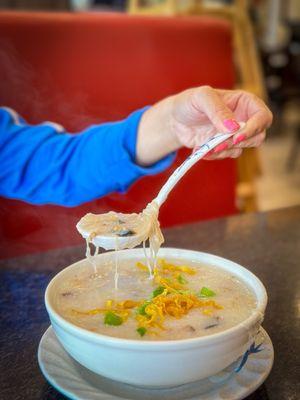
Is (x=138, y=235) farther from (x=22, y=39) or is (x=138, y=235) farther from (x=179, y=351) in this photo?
(x=22, y=39)

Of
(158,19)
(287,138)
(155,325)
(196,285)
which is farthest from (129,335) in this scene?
(287,138)

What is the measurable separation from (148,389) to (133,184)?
3.28ft

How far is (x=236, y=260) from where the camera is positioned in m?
0.95

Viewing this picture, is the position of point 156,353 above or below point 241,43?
above

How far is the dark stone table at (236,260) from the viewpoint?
0.57 m

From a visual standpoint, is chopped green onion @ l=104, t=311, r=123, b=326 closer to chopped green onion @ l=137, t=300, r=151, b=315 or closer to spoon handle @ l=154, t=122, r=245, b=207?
chopped green onion @ l=137, t=300, r=151, b=315

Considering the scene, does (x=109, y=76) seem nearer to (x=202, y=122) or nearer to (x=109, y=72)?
(x=109, y=72)

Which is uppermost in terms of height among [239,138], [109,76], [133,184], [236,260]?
[239,138]

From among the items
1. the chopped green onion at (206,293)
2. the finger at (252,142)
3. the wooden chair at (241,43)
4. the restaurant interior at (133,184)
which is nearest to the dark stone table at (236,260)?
the restaurant interior at (133,184)

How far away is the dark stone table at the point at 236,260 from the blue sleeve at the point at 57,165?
0.78 ft

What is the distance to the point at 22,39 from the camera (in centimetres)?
148

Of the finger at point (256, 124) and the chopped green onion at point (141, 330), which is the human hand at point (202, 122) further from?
the chopped green onion at point (141, 330)

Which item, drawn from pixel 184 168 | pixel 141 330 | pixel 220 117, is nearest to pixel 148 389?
pixel 141 330

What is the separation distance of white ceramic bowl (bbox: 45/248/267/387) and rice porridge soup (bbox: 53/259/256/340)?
0.04 metres
